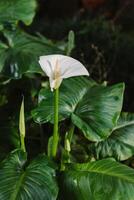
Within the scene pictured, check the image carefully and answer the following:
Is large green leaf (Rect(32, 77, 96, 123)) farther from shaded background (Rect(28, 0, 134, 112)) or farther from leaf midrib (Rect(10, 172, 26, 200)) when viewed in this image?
shaded background (Rect(28, 0, 134, 112))

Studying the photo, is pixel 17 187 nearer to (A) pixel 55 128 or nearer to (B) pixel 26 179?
(B) pixel 26 179

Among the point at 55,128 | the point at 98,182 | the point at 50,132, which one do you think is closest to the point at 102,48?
the point at 50,132

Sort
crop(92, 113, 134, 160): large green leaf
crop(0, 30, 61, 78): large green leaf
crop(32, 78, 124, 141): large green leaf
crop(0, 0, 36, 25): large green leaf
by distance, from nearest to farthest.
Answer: crop(32, 78, 124, 141): large green leaf < crop(92, 113, 134, 160): large green leaf < crop(0, 30, 61, 78): large green leaf < crop(0, 0, 36, 25): large green leaf

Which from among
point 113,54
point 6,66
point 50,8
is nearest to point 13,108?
point 6,66

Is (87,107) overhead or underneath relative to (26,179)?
overhead

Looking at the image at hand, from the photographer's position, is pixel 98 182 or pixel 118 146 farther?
pixel 118 146

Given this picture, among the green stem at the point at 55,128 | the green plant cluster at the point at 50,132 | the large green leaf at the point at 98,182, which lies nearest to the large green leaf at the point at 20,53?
the green plant cluster at the point at 50,132

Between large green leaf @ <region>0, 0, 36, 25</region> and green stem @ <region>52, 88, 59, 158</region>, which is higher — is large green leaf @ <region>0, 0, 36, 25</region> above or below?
above

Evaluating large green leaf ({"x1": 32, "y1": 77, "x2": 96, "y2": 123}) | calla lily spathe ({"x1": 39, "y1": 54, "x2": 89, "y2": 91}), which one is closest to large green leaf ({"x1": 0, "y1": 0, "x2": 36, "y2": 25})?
large green leaf ({"x1": 32, "y1": 77, "x2": 96, "y2": 123})
